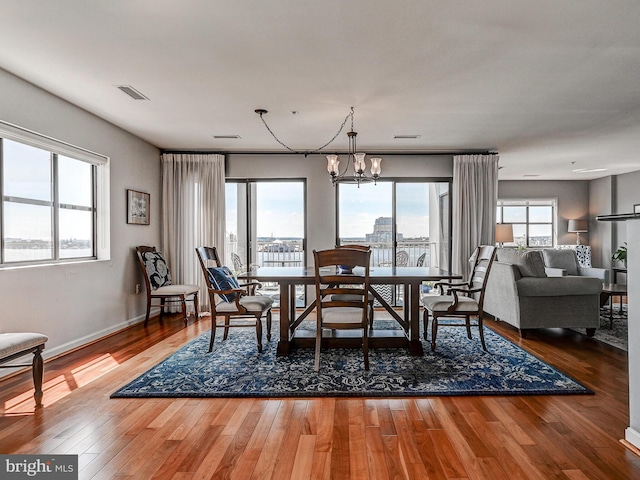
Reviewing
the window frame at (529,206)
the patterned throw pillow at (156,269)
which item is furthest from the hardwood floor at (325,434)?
the window frame at (529,206)

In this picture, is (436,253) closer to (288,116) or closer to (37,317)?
(288,116)

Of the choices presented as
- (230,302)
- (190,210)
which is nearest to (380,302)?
(230,302)

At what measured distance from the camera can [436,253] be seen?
6344mm

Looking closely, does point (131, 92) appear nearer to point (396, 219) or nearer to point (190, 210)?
point (190, 210)

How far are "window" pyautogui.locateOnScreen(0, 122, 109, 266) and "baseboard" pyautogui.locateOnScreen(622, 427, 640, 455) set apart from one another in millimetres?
4410

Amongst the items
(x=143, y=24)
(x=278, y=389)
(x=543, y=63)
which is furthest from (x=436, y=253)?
(x=143, y=24)

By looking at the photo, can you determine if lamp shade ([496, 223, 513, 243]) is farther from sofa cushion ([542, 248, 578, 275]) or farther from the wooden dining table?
the wooden dining table

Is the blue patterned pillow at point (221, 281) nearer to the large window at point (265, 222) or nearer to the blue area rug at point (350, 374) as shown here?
the blue area rug at point (350, 374)

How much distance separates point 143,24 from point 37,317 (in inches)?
104

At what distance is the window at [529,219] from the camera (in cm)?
920

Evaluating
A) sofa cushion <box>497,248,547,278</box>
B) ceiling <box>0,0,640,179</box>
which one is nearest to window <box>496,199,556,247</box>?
ceiling <box>0,0,640,179</box>

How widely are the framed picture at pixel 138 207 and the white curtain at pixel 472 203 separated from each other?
178 inches

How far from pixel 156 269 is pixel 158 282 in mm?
178

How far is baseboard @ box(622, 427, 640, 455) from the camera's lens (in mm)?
1955
